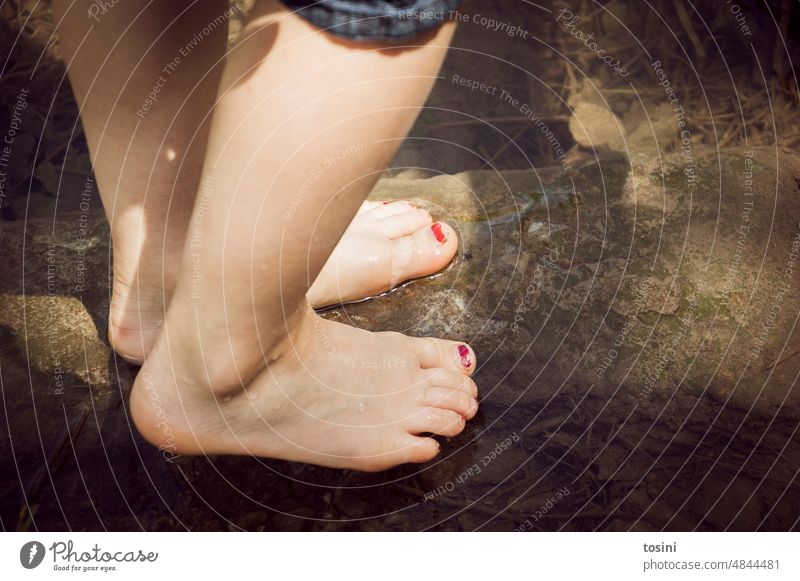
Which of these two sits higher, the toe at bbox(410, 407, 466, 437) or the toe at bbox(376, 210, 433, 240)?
the toe at bbox(376, 210, 433, 240)

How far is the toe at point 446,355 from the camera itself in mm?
1158

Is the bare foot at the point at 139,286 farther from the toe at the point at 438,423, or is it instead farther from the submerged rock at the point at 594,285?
the toe at the point at 438,423

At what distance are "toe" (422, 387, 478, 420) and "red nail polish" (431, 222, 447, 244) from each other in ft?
0.92

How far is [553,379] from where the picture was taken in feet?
3.79

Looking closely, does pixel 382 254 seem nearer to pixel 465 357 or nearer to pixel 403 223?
pixel 403 223

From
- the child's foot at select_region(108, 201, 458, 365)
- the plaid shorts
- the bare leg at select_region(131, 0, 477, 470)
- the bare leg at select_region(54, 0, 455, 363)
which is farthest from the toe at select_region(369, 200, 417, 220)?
the plaid shorts

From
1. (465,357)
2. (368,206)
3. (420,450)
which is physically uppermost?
(368,206)

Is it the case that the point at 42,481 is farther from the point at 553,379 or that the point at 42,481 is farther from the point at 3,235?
the point at 553,379

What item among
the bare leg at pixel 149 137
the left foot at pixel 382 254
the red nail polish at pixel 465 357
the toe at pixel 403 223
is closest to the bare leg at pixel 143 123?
the bare leg at pixel 149 137

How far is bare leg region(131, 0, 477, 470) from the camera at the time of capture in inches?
27.7

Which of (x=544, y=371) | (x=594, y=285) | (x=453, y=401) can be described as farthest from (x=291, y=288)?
(x=594, y=285)

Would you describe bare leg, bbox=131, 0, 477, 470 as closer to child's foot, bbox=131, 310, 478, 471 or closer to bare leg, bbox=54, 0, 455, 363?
child's foot, bbox=131, 310, 478, 471

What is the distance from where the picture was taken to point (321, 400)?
107cm

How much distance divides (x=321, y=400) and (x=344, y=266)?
0.25 meters
